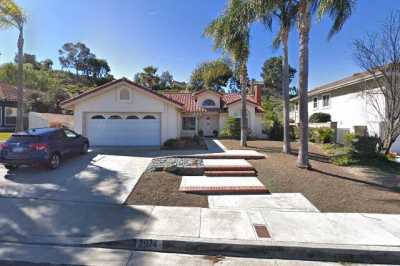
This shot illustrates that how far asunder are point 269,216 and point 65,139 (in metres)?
8.94

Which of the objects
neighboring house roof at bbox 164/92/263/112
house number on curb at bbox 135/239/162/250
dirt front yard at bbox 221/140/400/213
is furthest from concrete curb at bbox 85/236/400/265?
neighboring house roof at bbox 164/92/263/112

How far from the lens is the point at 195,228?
16.1 feet

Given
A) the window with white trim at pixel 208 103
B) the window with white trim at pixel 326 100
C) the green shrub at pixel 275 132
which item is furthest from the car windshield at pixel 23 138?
the window with white trim at pixel 326 100

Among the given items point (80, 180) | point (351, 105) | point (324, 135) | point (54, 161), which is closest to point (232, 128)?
point (324, 135)

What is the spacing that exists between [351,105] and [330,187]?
43.8 ft

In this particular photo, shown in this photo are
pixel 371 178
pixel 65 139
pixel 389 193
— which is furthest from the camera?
pixel 65 139

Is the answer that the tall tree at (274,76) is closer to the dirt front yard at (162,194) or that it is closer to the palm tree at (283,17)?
the palm tree at (283,17)

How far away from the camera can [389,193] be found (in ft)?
24.1

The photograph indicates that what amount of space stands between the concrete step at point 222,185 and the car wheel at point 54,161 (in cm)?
506

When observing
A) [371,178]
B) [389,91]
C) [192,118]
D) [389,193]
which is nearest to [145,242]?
[389,193]

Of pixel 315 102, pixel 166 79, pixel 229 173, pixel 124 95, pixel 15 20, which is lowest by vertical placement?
pixel 229 173

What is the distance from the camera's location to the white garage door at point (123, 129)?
50.3 feet

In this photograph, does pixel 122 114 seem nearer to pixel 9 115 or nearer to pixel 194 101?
pixel 194 101

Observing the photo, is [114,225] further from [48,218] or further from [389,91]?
[389,91]
